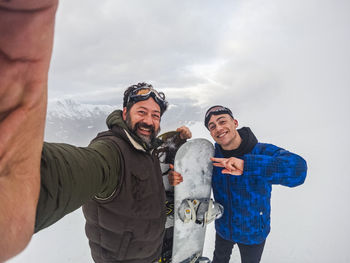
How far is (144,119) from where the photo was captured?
1.83m

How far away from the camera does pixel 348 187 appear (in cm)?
776

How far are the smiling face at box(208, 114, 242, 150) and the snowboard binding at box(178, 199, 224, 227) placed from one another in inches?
30.7

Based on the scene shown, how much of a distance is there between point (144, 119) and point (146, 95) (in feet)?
0.98

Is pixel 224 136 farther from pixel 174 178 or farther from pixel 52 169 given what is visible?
pixel 52 169

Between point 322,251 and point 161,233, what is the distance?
480cm

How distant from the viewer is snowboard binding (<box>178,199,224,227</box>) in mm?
2186

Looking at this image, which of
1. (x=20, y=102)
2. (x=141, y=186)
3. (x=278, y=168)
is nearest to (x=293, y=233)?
(x=278, y=168)

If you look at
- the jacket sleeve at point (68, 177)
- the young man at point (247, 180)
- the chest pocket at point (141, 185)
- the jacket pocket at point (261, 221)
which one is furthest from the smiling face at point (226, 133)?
the jacket sleeve at point (68, 177)

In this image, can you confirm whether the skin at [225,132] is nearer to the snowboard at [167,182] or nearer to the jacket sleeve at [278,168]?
the jacket sleeve at [278,168]

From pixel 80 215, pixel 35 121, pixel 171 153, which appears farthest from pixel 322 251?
pixel 80 215

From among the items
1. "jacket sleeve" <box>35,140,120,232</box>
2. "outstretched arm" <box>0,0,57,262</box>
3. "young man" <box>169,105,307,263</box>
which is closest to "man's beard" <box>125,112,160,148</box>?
"jacket sleeve" <box>35,140,120,232</box>

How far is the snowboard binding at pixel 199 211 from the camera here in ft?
7.17

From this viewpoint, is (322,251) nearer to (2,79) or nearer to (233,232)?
(233,232)

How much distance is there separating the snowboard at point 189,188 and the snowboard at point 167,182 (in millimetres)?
110
